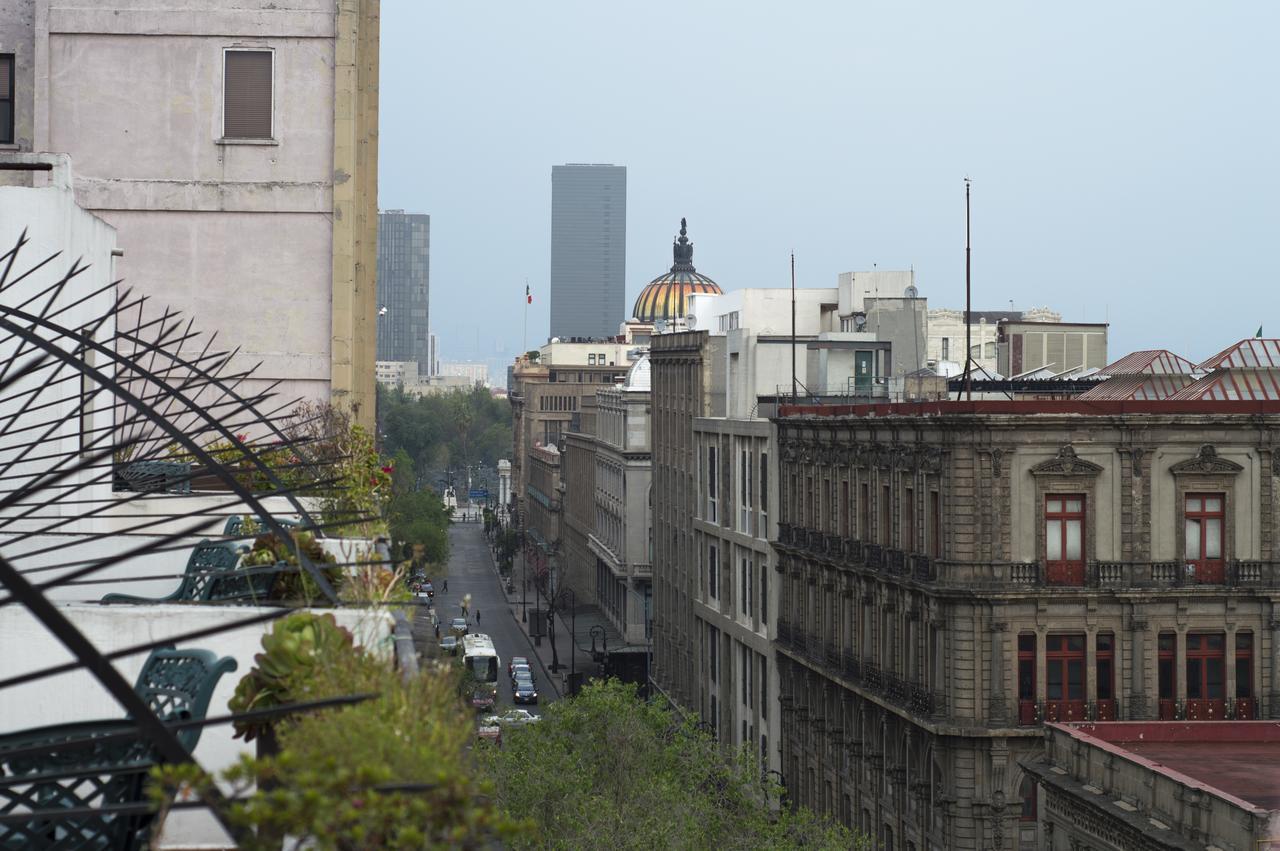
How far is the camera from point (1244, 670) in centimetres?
4662

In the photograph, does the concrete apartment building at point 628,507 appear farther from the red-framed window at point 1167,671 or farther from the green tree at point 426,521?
the red-framed window at point 1167,671

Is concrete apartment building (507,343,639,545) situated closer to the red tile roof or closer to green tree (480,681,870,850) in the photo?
green tree (480,681,870,850)

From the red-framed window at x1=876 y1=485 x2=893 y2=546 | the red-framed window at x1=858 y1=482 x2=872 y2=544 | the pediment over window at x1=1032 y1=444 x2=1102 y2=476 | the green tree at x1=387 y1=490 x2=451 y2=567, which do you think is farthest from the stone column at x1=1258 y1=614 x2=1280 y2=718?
the green tree at x1=387 y1=490 x2=451 y2=567

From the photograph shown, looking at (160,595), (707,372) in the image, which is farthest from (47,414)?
(707,372)

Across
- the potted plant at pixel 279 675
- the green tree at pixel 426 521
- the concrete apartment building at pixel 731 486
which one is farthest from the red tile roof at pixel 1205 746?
the green tree at pixel 426 521

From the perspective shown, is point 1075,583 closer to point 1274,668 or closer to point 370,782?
point 1274,668

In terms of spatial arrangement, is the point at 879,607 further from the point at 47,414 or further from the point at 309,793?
the point at 309,793

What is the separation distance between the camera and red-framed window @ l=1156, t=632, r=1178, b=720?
4628 cm

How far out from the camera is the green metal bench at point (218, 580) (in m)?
12.4

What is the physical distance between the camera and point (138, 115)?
31.5 m

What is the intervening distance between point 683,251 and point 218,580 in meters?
185

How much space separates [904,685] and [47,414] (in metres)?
33.1

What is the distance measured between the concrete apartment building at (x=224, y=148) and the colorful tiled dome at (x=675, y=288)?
151 metres

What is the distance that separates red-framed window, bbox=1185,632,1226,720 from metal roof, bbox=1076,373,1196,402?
7449mm
